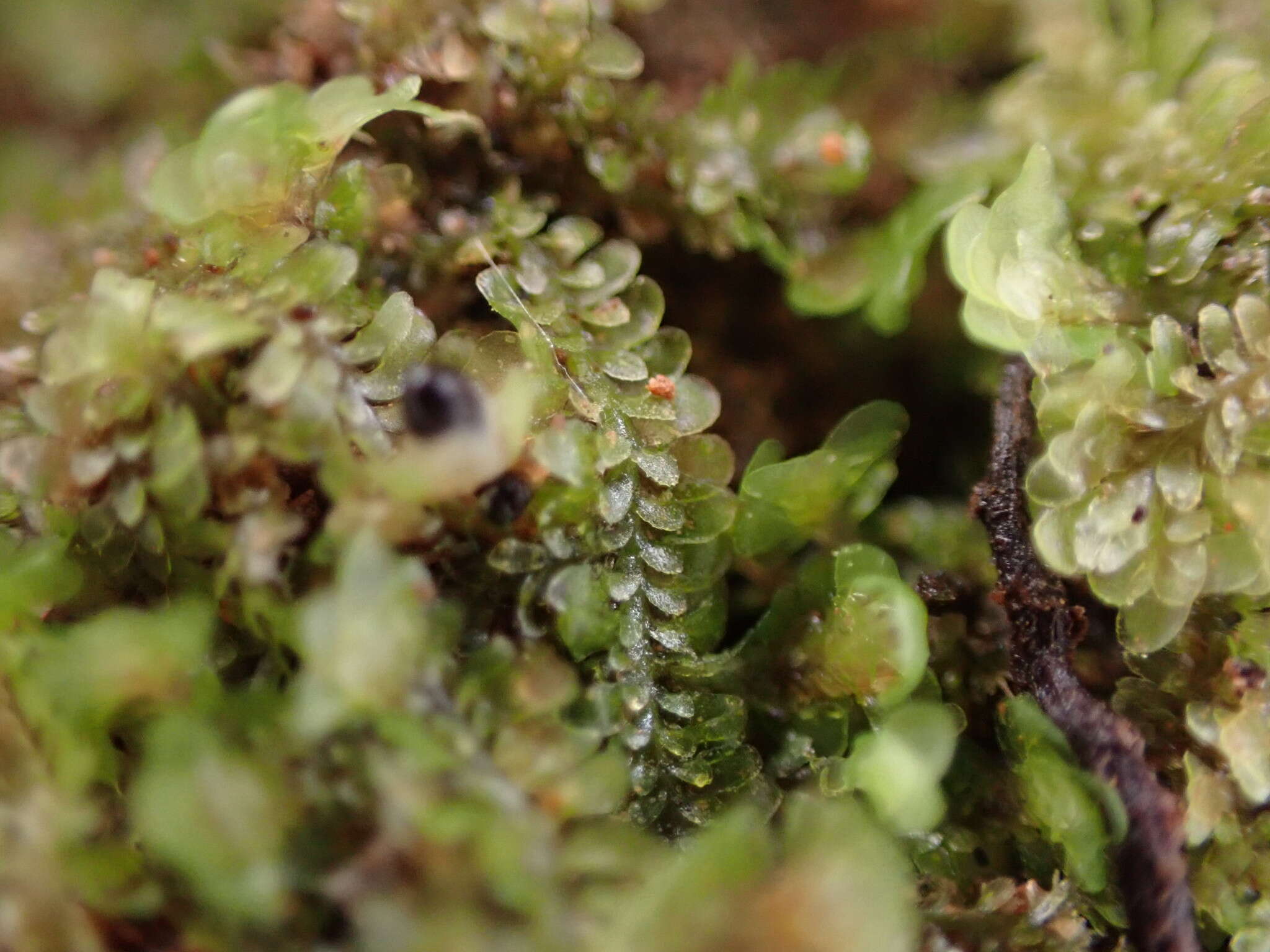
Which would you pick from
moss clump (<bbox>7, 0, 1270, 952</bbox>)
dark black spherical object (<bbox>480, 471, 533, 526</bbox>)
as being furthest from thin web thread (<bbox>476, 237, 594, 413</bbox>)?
dark black spherical object (<bbox>480, 471, 533, 526</bbox>)

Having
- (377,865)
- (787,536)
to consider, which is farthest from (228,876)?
(787,536)

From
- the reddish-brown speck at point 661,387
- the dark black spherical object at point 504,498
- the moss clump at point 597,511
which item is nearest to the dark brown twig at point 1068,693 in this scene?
the moss clump at point 597,511

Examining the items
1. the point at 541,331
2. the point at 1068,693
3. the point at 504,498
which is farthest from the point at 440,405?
the point at 1068,693

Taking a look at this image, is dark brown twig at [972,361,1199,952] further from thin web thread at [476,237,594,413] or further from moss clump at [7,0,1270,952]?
thin web thread at [476,237,594,413]

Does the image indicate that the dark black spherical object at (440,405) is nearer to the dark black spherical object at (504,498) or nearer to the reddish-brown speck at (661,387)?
the dark black spherical object at (504,498)

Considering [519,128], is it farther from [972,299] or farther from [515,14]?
[972,299]

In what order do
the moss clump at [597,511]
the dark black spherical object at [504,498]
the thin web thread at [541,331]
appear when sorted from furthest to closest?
the thin web thread at [541,331]
the dark black spherical object at [504,498]
the moss clump at [597,511]
